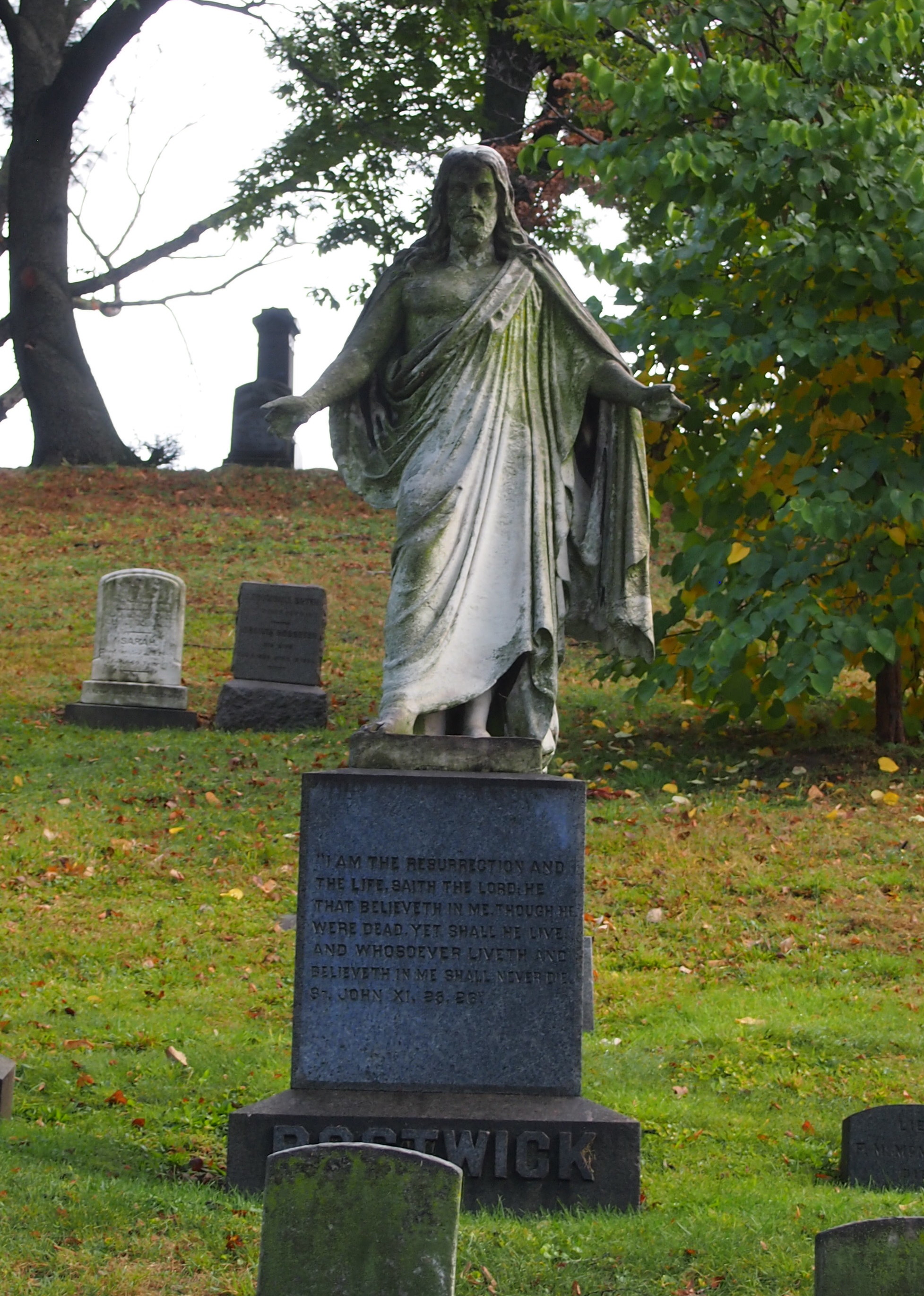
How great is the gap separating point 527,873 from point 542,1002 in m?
0.41

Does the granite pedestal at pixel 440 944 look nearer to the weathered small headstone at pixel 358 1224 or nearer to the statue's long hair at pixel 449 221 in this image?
the weathered small headstone at pixel 358 1224

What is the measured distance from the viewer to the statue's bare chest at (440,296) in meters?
5.79

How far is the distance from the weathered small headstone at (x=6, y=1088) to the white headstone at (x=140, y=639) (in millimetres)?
8697

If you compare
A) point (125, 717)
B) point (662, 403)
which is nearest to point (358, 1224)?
point (662, 403)

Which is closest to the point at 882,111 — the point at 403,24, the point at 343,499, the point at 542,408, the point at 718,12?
the point at 718,12

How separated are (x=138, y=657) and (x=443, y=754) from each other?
9.70 metres

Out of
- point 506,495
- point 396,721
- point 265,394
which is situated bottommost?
point 396,721

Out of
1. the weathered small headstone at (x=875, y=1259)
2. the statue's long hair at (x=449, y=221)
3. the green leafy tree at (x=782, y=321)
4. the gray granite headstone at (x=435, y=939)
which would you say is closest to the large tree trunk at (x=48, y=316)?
the green leafy tree at (x=782, y=321)

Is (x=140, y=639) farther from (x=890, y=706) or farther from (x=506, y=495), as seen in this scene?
(x=506, y=495)

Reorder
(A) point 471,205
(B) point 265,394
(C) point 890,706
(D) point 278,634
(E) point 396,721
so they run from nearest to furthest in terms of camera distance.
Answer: (E) point 396,721, (A) point 471,205, (C) point 890,706, (D) point 278,634, (B) point 265,394

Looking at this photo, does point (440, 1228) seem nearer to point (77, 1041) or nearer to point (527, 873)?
point (527, 873)

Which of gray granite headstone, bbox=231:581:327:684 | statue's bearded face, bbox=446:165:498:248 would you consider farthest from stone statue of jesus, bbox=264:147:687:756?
gray granite headstone, bbox=231:581:327:684

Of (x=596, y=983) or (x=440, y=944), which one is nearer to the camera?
(x=440, y=944)

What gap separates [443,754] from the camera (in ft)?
17.1
